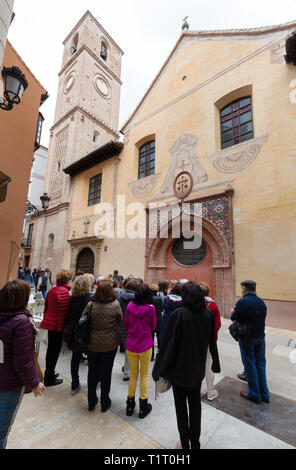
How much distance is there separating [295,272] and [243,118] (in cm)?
611

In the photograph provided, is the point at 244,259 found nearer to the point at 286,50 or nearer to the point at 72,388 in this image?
the point at 72,388

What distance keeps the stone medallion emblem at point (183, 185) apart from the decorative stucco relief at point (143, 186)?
1.25 metres

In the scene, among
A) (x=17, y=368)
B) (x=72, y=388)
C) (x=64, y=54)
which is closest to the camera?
(x=17, y=368)

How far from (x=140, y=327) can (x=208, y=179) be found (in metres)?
7.07

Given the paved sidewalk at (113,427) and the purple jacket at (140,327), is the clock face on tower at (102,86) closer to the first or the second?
the purple jacket at (140,327)

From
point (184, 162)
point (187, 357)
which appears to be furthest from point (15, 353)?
point (184, 162)

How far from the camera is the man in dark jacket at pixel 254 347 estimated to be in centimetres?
278

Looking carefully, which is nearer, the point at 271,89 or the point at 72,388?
the point at 72,388

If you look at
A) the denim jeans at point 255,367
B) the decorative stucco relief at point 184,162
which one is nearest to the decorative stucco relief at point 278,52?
the decorative stucco relief at point 184,162

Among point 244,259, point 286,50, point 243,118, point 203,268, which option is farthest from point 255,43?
point 203,268

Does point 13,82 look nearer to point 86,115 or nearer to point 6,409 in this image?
point 6,409

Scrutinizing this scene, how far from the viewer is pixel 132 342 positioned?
2.55 metres

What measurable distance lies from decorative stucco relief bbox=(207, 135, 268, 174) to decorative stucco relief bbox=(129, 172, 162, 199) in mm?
2778

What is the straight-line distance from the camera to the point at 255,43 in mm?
8180
